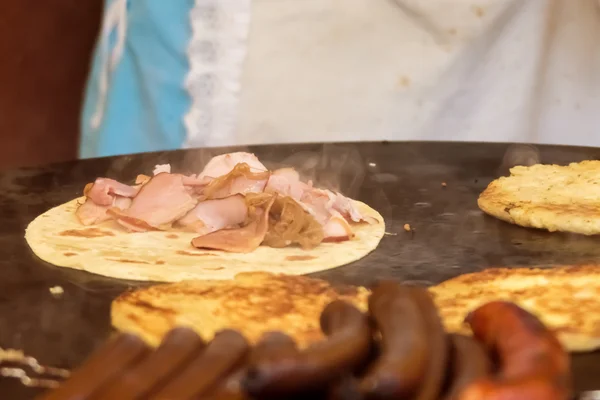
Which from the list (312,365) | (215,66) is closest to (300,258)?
(312,365)

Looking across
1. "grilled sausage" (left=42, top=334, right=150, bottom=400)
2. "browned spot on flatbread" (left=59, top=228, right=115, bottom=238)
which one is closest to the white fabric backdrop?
"browned spot on flatbread" (left=59, top=228, right=115, bottom=238)

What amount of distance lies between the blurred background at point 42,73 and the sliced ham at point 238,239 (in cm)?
187

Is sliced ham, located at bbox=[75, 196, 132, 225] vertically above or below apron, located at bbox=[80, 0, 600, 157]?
below

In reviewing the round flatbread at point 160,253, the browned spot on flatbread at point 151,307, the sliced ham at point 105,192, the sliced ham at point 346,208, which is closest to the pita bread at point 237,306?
the browned spot on flatbread at point 151,307

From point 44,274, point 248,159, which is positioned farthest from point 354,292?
point 248,159

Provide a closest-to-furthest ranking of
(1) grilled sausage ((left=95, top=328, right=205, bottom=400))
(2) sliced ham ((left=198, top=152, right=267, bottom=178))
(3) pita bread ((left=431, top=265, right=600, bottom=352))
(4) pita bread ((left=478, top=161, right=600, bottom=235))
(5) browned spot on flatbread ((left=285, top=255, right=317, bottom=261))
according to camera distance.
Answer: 1. (1) grilled sausage ((left=95, top=328, right=205, bottom=400))
2. (3) pita bread ((left=431, top=265, right=600, bottom=352))
3. (5) browned spot on flatbread ((left=285, top=255, right=317, bottom=261))
4. (4) pita bread ((left=478, top=161, right=600, bottom=235))
5. (2) sliced ham ((left=198, top=152, right=267, bottom=178))

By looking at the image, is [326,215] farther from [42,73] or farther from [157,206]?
[42,73]

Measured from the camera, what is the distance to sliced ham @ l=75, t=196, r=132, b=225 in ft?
5.16

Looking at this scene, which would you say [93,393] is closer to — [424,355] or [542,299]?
[424,355]

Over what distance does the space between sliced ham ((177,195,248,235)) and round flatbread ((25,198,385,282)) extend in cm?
4

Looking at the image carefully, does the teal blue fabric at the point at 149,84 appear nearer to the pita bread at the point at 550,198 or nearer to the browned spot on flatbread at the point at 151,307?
the pita bread at the point at 550,198

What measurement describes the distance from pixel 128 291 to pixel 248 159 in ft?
2.09

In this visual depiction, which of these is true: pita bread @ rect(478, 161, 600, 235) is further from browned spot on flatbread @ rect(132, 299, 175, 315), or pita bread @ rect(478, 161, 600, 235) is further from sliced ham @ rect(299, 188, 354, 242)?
browned spot on flatbread @ rect(132, 299, 175, 315)

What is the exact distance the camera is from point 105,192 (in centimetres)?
158
